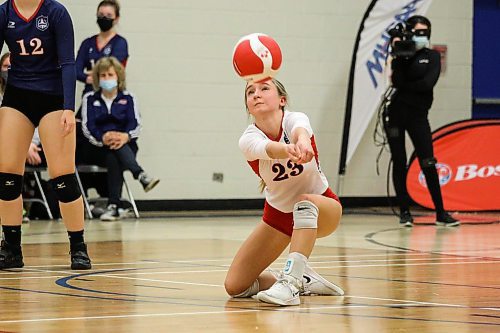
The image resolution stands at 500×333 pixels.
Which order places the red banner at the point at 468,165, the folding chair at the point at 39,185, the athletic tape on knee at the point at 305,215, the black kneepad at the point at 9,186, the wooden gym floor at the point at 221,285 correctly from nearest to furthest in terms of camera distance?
1. the wooden gym floor at the point at 221,285
2. the athletic tape on knee at the point at 305,215
3. the black kneepad at the point at 9,186
4. the folding chair at the point at 39,185
5. the red banner at the point at 468,165

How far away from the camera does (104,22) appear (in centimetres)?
1120

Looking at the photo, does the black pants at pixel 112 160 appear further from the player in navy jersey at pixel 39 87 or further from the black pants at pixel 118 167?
the player in navy jersey at pixel 39 87

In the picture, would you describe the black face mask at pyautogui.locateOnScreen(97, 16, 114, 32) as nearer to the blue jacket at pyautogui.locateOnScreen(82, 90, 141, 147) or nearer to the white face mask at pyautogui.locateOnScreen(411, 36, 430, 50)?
the blue jacket at pyautogui.locateOnScreen(82, 90, 141, 147)

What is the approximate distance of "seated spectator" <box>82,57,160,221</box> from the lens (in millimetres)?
10938

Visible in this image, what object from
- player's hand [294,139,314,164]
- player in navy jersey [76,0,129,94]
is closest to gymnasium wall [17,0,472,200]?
player in navy jersey [76,0,129,94]

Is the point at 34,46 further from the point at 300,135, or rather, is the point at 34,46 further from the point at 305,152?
the point at 305,152

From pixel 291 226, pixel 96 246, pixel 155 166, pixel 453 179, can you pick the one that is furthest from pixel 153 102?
pixel 291 226

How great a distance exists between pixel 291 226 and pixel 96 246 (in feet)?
10.1

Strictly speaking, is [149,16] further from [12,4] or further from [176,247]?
[12,4]

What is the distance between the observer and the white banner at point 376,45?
12336 mm

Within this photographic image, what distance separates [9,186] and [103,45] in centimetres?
524

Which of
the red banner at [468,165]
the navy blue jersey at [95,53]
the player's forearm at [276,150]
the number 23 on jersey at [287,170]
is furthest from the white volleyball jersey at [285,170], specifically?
the red banner at [468,165]

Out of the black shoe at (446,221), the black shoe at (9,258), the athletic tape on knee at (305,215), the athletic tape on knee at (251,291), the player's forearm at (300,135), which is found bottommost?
the black shoe at (446,221)

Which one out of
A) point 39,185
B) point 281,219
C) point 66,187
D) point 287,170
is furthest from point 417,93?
point 287,170
